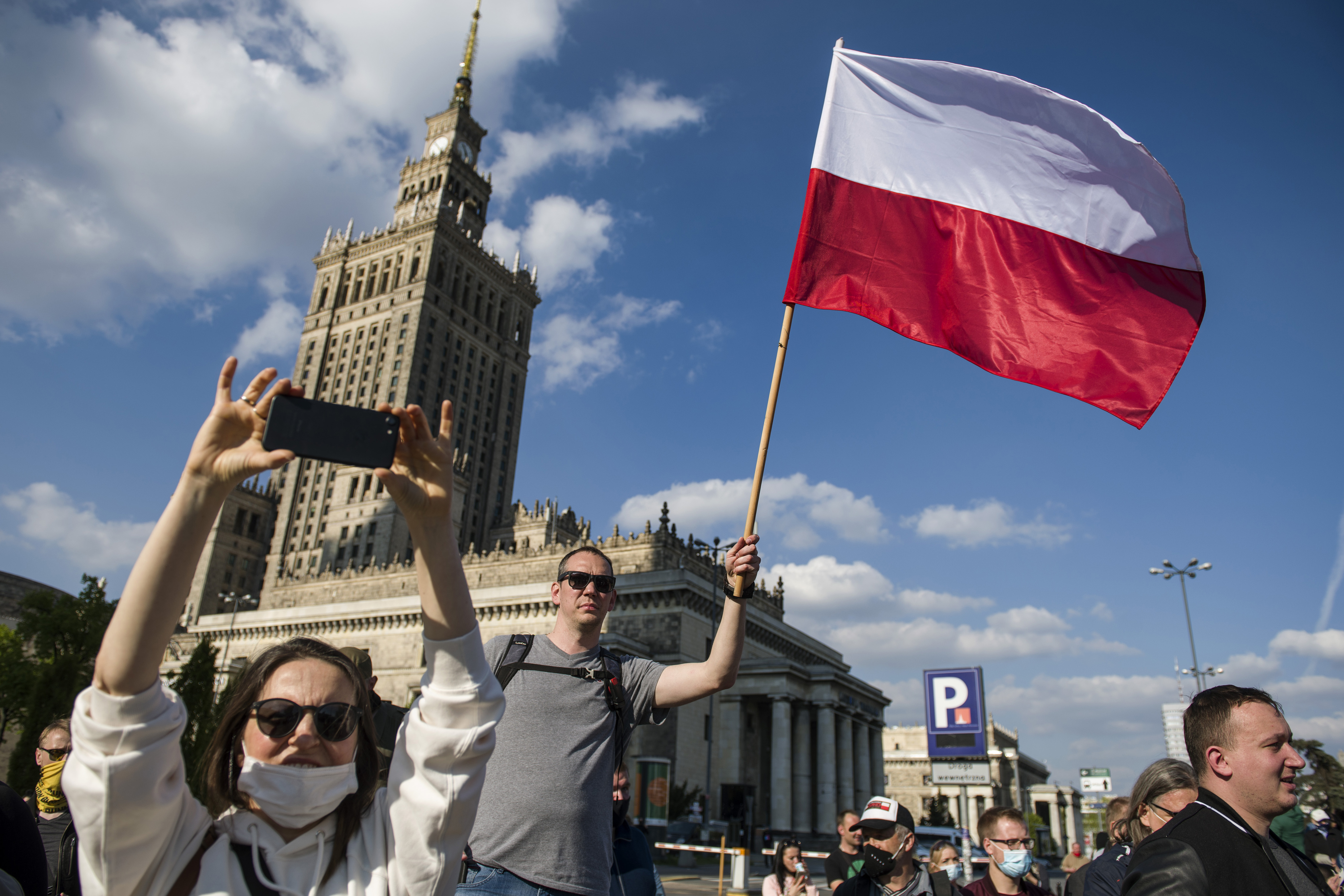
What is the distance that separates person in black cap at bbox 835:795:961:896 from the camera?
580 cm

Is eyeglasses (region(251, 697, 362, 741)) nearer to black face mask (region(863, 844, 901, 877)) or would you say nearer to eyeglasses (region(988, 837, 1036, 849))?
black face mask (region(863, 844, 901, 877))

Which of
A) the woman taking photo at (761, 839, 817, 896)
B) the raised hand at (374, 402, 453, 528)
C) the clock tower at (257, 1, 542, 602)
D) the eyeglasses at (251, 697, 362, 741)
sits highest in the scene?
the clock tower at (257, 1, 542, 602)

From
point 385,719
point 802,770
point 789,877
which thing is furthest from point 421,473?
point 802,770

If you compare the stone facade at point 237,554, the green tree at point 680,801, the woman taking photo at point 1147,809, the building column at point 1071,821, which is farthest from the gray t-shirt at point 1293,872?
the building column at point 1071,821

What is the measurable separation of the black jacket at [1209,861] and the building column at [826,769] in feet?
163

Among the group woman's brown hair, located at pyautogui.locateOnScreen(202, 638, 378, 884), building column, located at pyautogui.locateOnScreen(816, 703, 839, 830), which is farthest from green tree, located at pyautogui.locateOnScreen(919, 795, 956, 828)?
woman's brown hair, located at pyautogui.locateOnScreen(202, 638, 378, 884)

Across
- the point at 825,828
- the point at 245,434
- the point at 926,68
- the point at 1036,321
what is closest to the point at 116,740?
the point at 245,434

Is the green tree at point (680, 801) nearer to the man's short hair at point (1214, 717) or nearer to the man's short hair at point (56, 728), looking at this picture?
the man's short hair at point (56, 728)

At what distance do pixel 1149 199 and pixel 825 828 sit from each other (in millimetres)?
49848

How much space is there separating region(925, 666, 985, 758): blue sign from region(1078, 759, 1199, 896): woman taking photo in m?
17.7

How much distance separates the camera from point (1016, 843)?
602cm

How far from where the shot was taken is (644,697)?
15.5 feet

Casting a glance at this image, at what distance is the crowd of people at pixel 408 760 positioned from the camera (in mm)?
2160

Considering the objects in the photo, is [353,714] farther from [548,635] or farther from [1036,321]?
[1036,321]
